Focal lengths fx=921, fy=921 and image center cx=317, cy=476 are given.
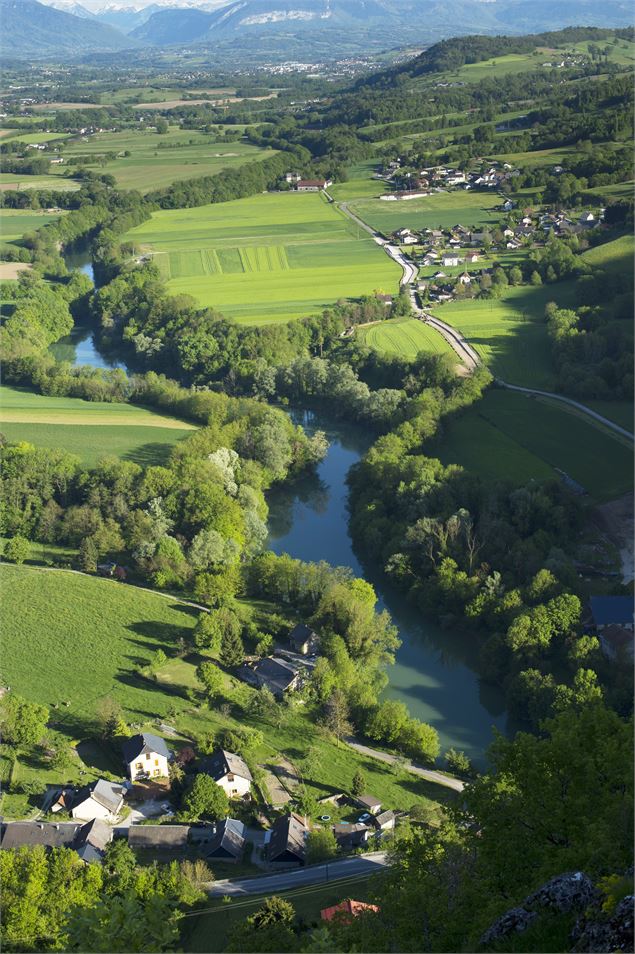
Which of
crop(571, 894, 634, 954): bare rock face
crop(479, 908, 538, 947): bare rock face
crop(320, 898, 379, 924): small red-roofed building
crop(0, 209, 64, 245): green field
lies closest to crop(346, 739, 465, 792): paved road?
crop(320, 898, 379, 924): small red-roofed building

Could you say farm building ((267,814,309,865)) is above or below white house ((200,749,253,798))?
below

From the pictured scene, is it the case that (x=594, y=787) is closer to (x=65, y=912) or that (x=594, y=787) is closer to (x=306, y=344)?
(x=65, y=912)

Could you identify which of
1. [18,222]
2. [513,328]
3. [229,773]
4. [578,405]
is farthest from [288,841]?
[18,222]

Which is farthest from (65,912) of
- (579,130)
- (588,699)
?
(579,130)

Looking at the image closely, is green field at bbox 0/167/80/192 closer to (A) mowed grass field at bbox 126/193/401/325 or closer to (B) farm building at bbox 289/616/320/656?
(A) mowed grass field at bbox 126/193/401/325

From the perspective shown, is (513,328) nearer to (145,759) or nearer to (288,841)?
(145,759)

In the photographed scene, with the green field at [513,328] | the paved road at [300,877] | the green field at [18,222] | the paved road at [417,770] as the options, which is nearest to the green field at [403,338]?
the green field at [513,328]

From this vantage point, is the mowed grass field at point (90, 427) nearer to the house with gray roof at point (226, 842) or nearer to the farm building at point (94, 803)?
the farm building at point (94, 803)
